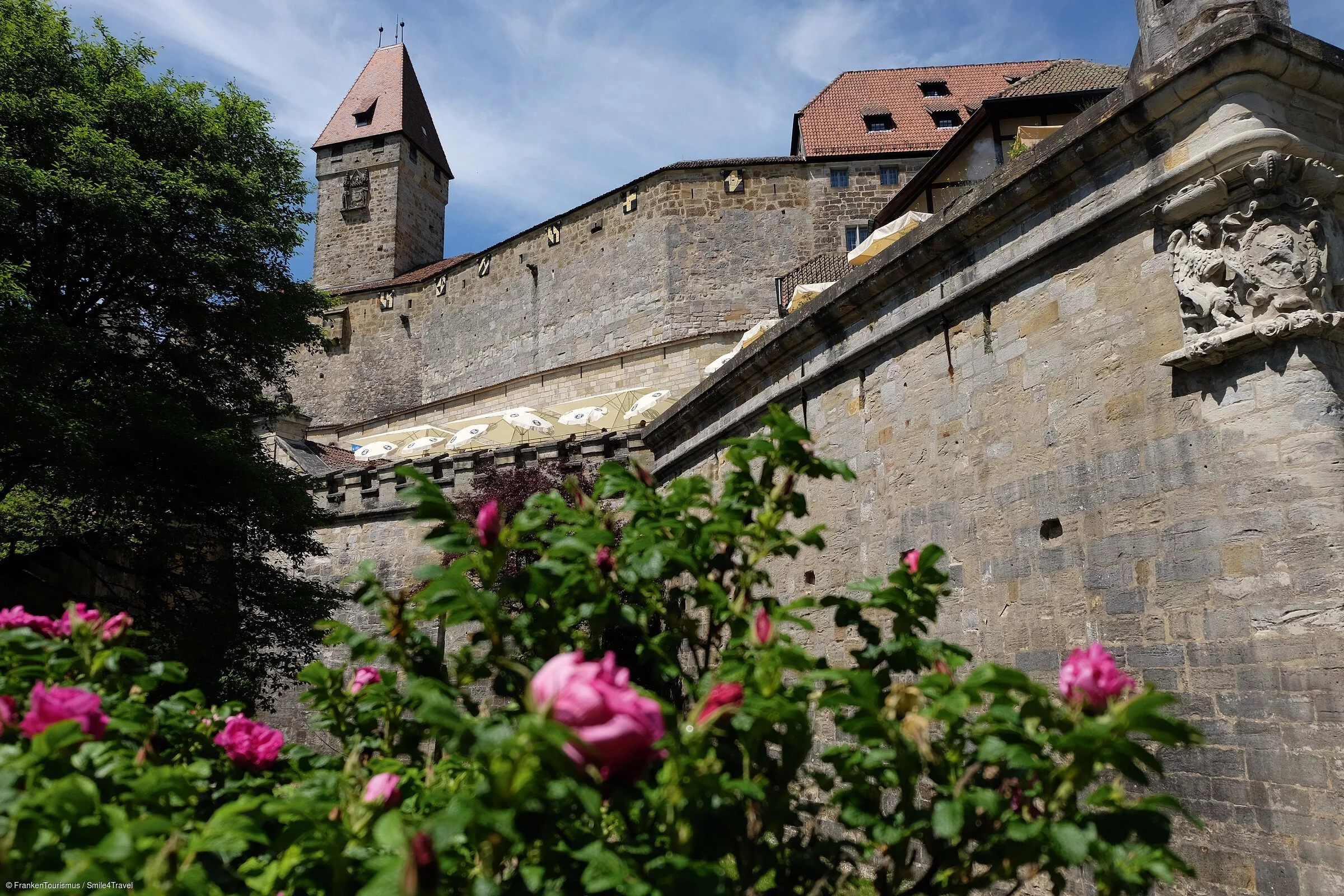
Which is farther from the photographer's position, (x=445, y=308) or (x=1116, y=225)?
(x=445, y=308)

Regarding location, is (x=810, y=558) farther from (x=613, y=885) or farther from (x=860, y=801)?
(x=613, y=885)

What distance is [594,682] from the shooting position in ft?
5.03

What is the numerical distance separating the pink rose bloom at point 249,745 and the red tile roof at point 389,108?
170ft

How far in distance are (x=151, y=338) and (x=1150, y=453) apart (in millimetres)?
11970

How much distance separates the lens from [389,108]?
51438 mm

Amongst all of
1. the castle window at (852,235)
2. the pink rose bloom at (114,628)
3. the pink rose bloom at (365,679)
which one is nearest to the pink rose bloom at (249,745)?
the pink rose bloom at (365,679)

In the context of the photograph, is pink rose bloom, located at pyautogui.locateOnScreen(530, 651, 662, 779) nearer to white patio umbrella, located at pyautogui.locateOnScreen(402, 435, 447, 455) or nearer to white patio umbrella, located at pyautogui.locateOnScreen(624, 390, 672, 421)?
white patio umbrella, located at pyautogui.locateOnScreen(624, 390, 672, 421)

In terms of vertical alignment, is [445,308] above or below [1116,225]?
above

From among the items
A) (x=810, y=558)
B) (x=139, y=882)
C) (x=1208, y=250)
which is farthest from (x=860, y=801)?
(x=810, y=558)

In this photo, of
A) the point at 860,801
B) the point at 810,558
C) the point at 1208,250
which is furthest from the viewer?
the point at 810,558

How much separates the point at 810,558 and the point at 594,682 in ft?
24.7

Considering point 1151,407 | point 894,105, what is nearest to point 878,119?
point 894,105

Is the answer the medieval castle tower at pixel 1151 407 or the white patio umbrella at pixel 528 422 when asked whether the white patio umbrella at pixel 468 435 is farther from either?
the medieval castle tower at pixel 1151 407

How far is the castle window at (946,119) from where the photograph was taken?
35.8 metres
